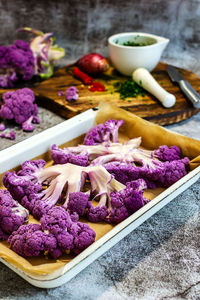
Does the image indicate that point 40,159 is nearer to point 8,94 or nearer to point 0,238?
point 0,238

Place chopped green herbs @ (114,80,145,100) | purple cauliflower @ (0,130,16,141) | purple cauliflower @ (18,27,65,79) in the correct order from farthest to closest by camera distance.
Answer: purple cauliflower @ (18,27,65,79), chopped green herbs @ (114,80,145,100), purple cauliflower @ (0,130,16,141)

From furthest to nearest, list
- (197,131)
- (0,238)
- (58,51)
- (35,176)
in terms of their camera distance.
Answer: (58,51), (197,131), (35,176), (0,238)

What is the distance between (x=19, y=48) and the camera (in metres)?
2.68

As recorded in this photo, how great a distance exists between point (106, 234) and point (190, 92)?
4.55 ft

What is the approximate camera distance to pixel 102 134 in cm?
186

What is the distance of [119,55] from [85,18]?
100 centimetres

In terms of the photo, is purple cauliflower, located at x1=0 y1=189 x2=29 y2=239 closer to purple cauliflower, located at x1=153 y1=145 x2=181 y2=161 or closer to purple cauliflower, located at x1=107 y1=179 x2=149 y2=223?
purple cauliflower, located at x1=107 y1=179 x2=149 y2=223

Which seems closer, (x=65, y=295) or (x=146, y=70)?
(x=65, y=295)

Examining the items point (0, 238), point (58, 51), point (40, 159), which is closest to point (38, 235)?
point (0, 238)

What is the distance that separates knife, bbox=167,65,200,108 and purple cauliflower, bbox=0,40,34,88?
0.88 metres

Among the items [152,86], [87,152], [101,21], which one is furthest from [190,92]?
[101,21]

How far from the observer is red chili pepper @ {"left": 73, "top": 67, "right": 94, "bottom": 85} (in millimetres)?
2596

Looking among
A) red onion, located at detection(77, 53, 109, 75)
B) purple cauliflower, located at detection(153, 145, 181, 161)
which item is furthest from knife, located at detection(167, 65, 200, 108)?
purple cauliflower, located at detection(153, 145, 181, 161)

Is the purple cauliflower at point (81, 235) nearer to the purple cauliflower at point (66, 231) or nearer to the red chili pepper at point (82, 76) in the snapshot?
the purple cauliflower at point (66, 231)
